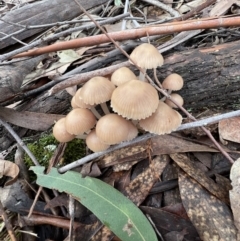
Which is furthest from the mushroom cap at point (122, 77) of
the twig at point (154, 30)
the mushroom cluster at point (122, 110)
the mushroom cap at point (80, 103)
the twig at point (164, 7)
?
the twig at point (164, 7)

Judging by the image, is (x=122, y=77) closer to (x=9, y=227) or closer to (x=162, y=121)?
(x=162, y=121)

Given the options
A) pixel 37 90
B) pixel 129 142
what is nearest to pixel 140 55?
pixel 129 142

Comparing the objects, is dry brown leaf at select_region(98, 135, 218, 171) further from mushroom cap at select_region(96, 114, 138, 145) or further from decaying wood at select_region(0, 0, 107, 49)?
decaying wood at select_region(0, 0, 107, 49)

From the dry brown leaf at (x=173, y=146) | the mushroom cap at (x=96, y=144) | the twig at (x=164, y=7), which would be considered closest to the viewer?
the mushroom cap at (x=96, y=144)

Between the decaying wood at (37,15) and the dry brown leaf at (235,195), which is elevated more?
the decaying wood at (37,15)

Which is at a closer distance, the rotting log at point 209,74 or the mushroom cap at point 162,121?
the mushroom cap at point 162,121

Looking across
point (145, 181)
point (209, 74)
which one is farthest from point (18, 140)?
point (209, 74)

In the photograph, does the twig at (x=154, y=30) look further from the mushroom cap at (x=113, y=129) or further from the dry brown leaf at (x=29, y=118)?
the mushroom cap at (x=113, y=129)

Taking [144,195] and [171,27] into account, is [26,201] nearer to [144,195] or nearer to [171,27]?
[144,195]
